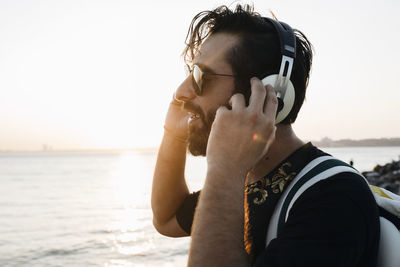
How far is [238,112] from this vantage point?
1469mm

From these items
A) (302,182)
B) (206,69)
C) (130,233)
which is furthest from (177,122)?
(130,233)

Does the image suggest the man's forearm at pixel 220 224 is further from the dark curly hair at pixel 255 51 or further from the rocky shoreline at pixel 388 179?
the rocky shoreline at pixel 388 179

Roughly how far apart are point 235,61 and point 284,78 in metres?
0.34

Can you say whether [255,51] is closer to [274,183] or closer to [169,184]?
[274,183]

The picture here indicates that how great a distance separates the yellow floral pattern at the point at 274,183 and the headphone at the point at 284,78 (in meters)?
0.26

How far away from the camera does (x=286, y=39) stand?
1.86 m

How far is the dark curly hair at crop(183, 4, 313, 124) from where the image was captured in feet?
6.31

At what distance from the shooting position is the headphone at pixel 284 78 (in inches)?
68.7

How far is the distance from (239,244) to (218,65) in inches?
43.8

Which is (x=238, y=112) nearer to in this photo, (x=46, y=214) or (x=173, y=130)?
(x=173, y=130)

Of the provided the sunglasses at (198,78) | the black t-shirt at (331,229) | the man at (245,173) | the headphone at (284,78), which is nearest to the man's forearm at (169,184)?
the man at (245,173)

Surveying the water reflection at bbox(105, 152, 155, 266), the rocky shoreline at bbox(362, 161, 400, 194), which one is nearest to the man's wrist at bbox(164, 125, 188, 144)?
the water reflection at bbox(105, 152, 155, 266)

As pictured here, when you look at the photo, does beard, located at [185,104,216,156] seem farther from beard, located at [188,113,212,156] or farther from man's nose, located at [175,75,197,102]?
man's nose, located at [175,75,197,102]

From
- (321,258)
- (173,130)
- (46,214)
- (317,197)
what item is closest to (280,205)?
(317,197)
